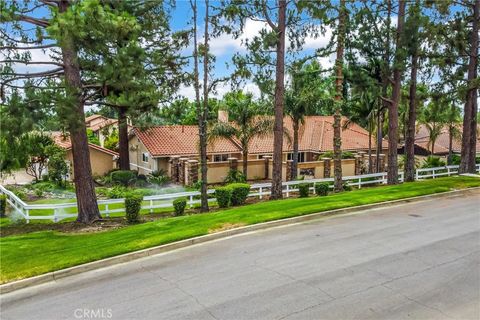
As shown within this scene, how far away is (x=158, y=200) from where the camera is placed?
21.0 meters

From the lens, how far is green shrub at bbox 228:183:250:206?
18328mm

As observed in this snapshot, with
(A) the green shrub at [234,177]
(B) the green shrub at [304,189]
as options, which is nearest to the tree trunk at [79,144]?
(B) the green shrub at [304,189]

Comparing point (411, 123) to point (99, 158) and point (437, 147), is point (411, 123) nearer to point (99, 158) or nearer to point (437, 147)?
point (99, 158)

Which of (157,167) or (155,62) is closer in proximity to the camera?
(155,62)

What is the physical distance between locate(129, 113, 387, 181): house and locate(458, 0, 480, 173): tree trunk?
1014 cm

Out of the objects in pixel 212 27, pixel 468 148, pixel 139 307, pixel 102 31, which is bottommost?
pixel 139 307

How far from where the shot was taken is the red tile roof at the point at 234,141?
3164 cm

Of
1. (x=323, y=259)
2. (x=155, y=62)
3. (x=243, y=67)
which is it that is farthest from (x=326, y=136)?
(x=323, y=259)

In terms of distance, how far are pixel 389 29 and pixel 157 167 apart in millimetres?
19119

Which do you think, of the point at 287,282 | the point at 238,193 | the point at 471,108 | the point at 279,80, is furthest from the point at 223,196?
the point at 471,108

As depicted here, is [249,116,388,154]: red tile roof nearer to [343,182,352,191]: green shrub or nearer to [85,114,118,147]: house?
[343,182,352,191]: green shrub

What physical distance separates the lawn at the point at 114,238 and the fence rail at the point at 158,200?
2.73 m

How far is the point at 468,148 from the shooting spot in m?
25.7

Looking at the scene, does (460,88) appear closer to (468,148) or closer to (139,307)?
(468,148)
